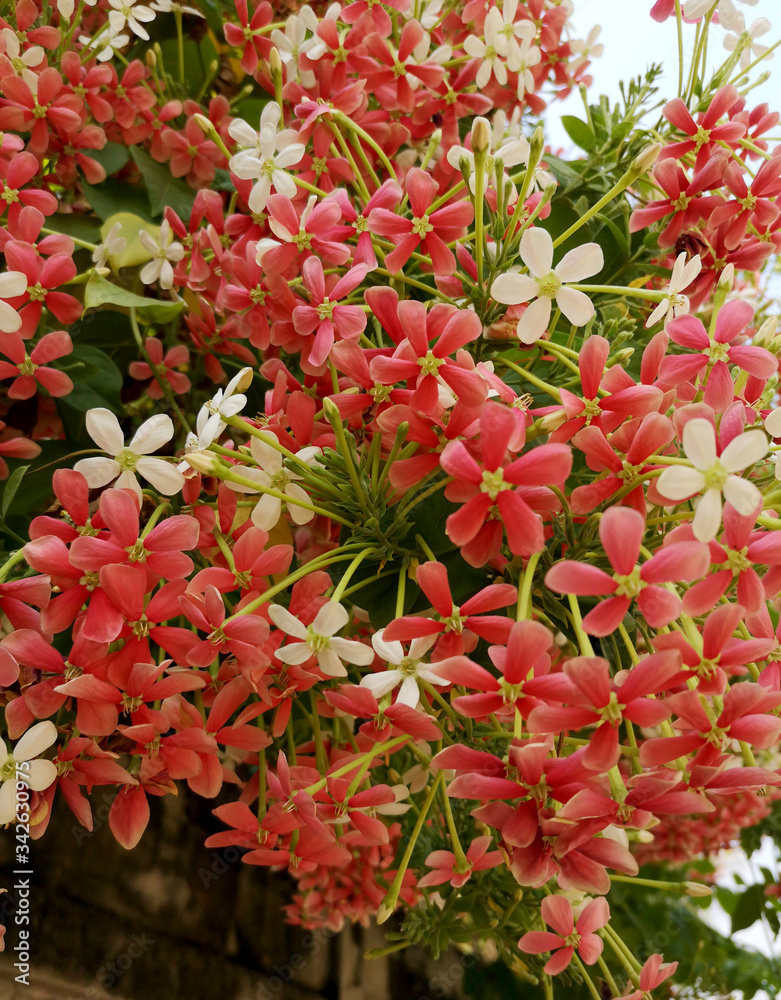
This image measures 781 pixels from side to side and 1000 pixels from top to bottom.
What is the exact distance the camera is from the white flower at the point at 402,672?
319 millimetres

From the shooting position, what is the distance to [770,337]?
1.26ft

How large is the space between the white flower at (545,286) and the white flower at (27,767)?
0.27 m

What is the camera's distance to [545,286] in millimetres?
333

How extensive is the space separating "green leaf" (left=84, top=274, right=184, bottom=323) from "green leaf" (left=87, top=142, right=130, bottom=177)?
15 cm

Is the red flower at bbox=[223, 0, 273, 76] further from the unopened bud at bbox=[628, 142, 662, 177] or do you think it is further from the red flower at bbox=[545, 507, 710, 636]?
the red flower at bbox=[545, 507, 710, 636]

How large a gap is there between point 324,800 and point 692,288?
35 centimetres

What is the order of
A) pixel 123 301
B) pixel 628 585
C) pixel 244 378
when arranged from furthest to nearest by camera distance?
1. pixel 123 301
2. pixel 244 378
3. pixel 628 585

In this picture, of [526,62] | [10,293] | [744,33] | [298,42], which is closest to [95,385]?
[10,293]

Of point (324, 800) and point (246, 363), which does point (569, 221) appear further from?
point (324, 800)

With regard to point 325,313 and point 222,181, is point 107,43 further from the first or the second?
point 325,313

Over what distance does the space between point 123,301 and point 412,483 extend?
10.3 inches

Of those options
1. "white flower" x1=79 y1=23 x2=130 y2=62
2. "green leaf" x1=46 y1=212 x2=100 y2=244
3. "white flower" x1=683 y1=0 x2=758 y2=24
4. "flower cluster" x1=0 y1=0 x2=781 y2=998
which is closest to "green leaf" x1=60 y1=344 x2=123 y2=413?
"flower cluster" x1=0 y1=0 x2=781 y2=998

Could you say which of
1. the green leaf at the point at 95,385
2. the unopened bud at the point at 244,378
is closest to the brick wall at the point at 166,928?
the green leaf at the point at 95,385

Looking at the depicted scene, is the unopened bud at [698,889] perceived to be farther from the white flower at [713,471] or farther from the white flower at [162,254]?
the white flower at [162,254]
